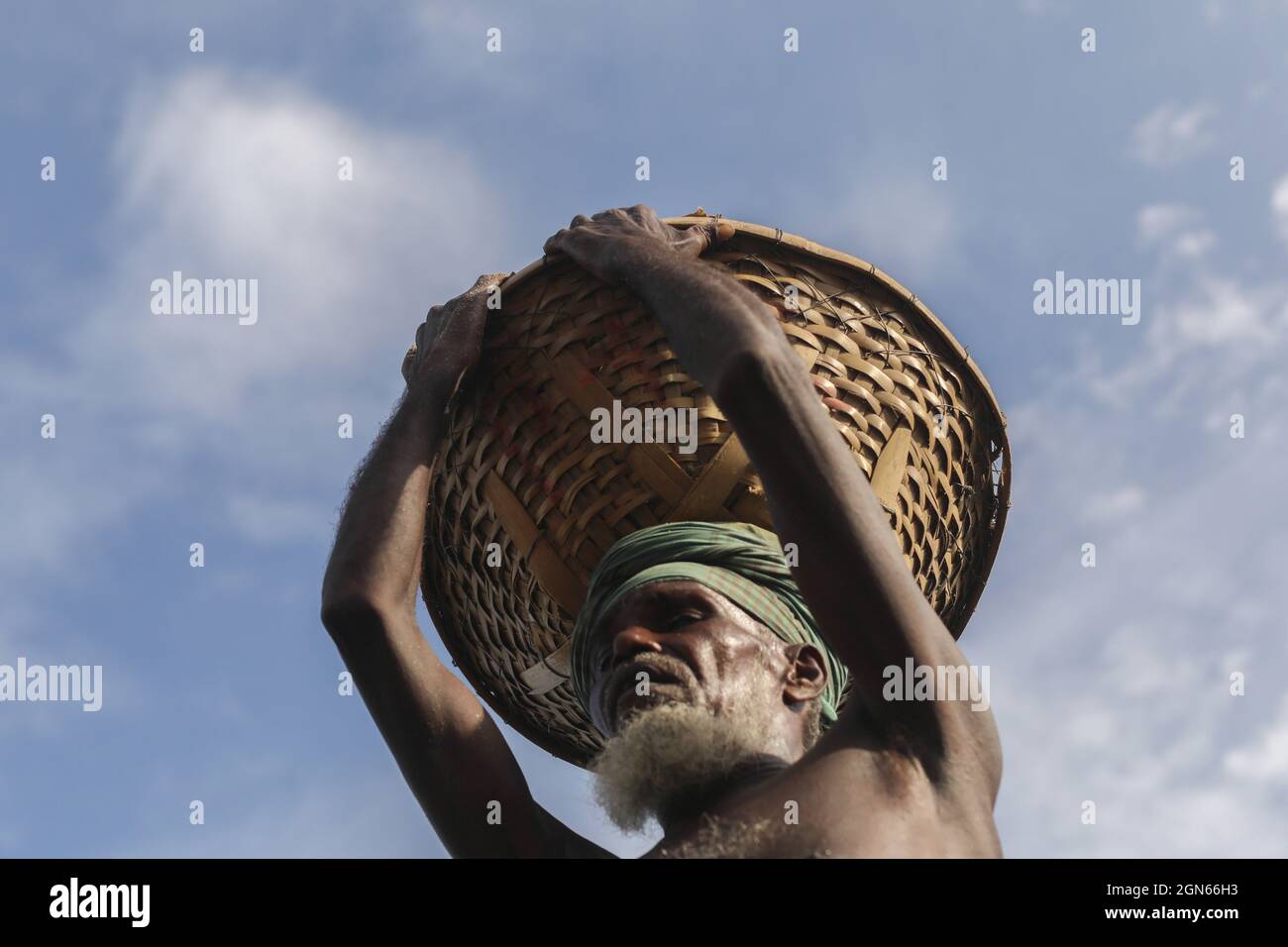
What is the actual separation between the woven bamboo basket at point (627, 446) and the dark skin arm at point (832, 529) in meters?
0.28

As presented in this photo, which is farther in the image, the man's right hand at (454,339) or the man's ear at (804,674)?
the man's right hand at (454,339)

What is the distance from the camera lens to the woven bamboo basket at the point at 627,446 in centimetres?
359

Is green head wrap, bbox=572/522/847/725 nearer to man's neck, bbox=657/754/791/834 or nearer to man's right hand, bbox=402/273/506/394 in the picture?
man's neck, bbox=657/754/791/834

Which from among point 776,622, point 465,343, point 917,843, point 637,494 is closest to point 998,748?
point 917,843

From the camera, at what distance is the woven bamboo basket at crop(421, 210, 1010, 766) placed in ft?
11.8

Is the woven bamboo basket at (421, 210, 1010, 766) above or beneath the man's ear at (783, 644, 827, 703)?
above

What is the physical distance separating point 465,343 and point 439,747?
0.96 meters

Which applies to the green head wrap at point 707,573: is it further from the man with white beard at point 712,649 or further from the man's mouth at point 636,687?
the man's mouth at point 636,687

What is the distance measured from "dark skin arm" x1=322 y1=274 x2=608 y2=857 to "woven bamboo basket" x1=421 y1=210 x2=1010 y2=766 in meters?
0.22

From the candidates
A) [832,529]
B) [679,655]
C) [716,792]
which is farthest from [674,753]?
[832,529]
